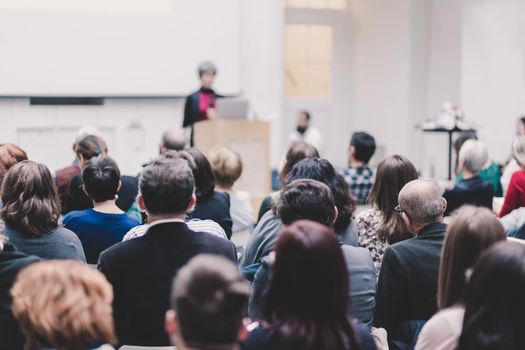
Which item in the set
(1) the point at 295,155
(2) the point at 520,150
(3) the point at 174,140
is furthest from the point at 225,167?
(2) the point at 520,150

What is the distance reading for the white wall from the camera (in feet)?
26.2

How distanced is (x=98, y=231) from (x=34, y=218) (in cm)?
52

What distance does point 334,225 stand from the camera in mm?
3303

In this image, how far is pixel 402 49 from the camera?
998 centimetres

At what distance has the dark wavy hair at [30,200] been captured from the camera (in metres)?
2.98

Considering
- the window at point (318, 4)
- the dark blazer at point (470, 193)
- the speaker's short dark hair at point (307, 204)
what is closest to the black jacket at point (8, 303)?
the speaker's short dark hair at point (307, 204)

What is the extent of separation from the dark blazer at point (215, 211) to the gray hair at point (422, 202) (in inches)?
45.5

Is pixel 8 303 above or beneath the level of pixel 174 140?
beneath

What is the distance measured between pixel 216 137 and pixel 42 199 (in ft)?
10.7

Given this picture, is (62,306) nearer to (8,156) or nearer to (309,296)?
(309,296)

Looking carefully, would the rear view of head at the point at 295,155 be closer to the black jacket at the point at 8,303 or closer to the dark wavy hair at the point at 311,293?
the black jacket at the point at 8,303

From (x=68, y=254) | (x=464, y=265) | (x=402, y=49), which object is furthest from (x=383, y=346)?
(x=402, y=49)

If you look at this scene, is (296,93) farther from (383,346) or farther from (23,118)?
(383,346)

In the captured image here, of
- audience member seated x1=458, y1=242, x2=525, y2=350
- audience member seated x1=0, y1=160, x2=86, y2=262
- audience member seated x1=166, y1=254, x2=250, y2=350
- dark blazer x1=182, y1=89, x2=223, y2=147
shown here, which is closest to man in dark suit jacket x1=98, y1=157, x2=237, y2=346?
audience member seated x1=0, y1=160, x2=86, y2=262
